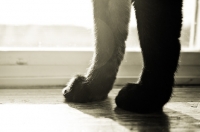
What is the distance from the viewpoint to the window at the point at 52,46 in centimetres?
118

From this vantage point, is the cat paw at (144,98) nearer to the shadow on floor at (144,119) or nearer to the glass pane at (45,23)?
the shadow on floor at (144,119)

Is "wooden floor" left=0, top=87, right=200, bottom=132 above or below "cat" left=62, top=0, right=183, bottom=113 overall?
below

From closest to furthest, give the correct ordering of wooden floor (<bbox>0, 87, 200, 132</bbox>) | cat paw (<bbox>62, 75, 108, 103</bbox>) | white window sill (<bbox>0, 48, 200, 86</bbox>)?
wooden floor (<bbox>0, 87, 200, 132</bbox>) → cat paw (<bbox>62, 75, 108, 103</bbox>) → white window sill (<bbox>0, 48, 200, 86</bbox>)

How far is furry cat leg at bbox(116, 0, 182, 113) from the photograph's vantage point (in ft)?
2.44

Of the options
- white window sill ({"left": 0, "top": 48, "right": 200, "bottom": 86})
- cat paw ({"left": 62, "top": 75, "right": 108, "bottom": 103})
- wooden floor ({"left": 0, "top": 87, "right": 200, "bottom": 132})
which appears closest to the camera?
wooden floor ({"left": 0, "top": 87, "right": 200, "bottom": 132})

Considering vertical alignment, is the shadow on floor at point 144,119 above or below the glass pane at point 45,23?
below

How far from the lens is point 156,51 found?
763mm

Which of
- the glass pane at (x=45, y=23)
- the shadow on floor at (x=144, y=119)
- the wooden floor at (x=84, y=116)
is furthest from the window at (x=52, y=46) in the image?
the shadow on floor at (x=144, y=119)

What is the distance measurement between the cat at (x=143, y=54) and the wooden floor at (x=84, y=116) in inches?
1.5

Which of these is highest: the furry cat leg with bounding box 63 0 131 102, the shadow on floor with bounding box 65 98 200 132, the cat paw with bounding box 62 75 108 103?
the furry cat leg with bounding box 63 0 131 102

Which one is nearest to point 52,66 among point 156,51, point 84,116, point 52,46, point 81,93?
point 52,46

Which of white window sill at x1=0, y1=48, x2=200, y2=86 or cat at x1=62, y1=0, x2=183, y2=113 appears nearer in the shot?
cat at x1=62, y1=0, x2=183, y2=113

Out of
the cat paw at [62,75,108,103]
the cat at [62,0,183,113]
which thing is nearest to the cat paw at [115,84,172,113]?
the cat at [62,0,183,113]

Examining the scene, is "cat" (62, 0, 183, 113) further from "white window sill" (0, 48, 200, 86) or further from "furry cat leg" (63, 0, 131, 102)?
"white window sill" (0, 48, 200, 86)
